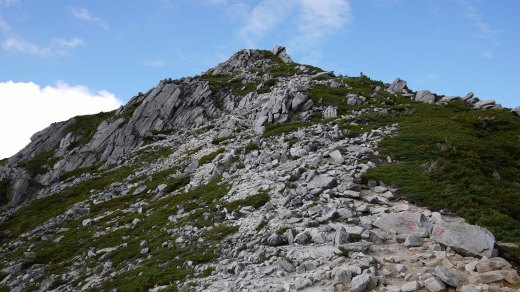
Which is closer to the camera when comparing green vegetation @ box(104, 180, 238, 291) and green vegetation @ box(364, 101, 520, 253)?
green vegetation @ box(104, 180, 238, 291)

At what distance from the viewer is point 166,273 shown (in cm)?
1930

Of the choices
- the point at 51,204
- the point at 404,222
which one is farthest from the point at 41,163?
the point at 404,222

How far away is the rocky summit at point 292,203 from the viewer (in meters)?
15.5

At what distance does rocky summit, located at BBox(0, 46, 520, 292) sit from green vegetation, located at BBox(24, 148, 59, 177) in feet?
2.71

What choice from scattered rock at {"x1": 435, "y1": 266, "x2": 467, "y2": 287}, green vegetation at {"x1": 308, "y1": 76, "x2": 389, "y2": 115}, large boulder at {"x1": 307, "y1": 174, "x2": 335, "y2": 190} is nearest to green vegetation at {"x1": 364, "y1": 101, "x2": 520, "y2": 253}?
large boulder at {"x1": 307, "y1": 174, "x2": 335, "y2": 190}

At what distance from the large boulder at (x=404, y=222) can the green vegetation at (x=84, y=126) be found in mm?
59478

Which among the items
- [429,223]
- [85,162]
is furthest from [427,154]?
[85,162]

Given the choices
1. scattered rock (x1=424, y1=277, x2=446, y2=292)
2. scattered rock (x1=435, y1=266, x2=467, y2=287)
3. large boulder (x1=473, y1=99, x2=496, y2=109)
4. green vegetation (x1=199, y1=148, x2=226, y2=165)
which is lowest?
scattered rock (x1=424, y1=277, x2=446, y2=292)

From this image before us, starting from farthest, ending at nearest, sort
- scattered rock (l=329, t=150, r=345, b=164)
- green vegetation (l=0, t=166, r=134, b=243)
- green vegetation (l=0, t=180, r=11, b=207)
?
green vegetation (l=0, t=180, r=11, b=207), green vegetation (l=0, t=166, r=134, b=243), scattered rock (l=329, t=150, r=345, b=164)

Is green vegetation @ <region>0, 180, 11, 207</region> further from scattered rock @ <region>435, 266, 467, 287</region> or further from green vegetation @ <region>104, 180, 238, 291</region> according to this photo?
scattered rock @ <region>435, 266, 467, 287</region>

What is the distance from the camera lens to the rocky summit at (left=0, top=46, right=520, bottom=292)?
1552 cm

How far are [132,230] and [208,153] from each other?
52.8 feet

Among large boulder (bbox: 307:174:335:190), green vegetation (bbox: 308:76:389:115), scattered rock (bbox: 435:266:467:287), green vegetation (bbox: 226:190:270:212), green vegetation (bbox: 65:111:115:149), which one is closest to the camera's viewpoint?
scattered rock (bbox: 435:266:467:287)

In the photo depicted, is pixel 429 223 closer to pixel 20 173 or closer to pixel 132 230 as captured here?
pixel 132 230
